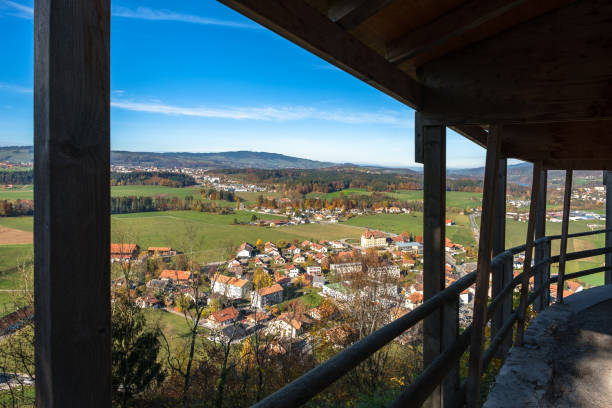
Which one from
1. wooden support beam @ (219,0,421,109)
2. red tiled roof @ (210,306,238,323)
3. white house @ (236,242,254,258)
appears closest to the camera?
wooden support beam @ (219,0,421,109)

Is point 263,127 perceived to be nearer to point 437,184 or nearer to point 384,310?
point 384,310

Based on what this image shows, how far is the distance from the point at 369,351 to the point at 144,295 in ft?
33.0

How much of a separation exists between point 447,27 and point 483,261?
1.12m

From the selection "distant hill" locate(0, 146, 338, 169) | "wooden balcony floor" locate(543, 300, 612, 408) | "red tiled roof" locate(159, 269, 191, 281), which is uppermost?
"distant hill" locate(0, 146, 338, 169)

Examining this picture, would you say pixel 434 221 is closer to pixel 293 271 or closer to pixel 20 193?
pixel 20 193

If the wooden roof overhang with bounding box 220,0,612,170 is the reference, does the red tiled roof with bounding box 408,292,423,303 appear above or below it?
below

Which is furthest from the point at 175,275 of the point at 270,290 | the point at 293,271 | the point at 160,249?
the point at 293,271

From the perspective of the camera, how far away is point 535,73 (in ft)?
5.19

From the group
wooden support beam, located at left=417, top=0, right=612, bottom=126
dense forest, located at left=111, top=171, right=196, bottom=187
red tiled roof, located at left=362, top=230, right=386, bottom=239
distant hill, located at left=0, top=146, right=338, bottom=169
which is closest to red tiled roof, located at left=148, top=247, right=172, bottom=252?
dense forest, located at left=111, top=171, right=196, bottom=187

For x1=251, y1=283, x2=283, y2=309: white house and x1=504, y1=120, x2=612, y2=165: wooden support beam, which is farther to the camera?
x1=251, y1=283, x2=283, y2=309: white house

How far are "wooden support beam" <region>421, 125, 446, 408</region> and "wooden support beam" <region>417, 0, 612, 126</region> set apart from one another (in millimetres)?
151

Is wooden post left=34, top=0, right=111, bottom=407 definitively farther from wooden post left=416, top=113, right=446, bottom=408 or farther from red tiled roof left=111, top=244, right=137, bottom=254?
red tiled roof left=111, top=244, right=137, bottom=254

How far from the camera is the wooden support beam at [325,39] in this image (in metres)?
1.03

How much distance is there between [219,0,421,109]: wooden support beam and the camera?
3.37 ft
